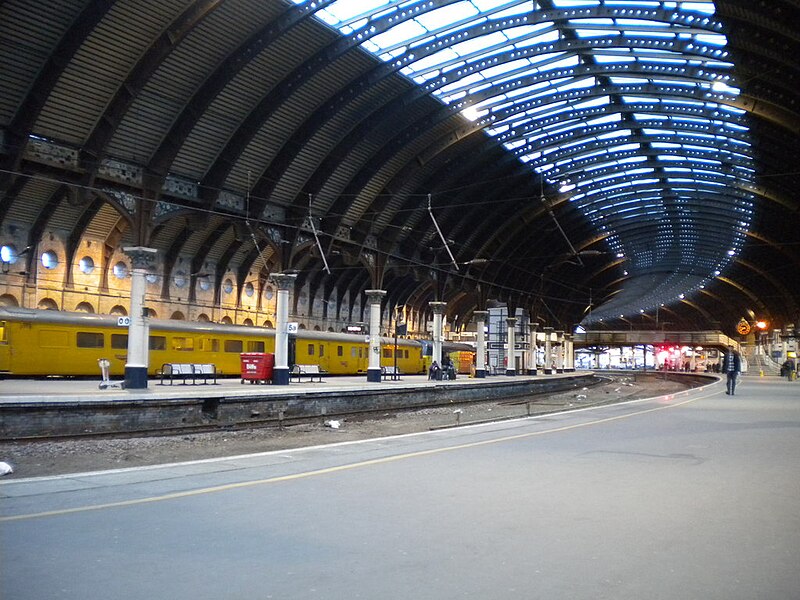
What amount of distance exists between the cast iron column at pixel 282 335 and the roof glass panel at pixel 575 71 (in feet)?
36.8

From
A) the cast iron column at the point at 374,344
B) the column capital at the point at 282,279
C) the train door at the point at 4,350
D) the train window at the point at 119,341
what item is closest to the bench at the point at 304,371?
→ the cast iron column at the point at 374,344

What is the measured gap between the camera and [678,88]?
34.8 metres

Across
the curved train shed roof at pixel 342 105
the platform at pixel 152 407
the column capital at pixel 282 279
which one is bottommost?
the platform at pixel 152 407

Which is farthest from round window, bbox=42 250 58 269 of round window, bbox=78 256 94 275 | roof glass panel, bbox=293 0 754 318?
roof glass panel, bbox=293 0 754 318

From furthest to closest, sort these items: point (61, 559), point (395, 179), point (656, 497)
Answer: point (395, 179)
point (656, 497)
point (61, 559)

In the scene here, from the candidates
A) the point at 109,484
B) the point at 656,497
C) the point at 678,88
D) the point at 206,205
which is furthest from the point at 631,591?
the point at 678,88

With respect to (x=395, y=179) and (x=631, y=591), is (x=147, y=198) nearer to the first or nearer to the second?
(x=395, y=179)

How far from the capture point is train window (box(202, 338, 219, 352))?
35375mm

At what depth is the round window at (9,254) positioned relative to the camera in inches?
1377

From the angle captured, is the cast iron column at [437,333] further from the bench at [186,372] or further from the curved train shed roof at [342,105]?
the bench at [186,372]

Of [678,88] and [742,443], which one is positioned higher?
[678,88]

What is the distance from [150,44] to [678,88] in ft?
80.7

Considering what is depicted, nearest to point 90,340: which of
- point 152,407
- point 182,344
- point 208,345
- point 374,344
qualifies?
point 182,344

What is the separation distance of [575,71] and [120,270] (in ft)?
88.3
